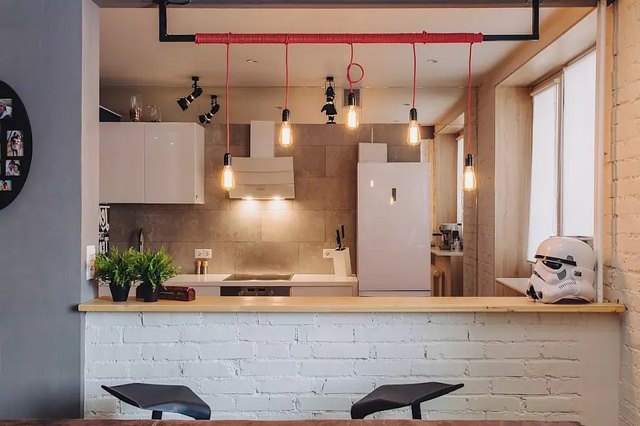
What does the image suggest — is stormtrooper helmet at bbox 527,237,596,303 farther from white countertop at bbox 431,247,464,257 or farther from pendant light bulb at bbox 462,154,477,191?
white countertop at bbox 431,247,464,257

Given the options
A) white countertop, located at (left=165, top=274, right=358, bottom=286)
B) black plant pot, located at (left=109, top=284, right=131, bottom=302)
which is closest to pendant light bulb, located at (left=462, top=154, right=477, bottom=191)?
black plant pot, located at (left=109, top=284, right=131, bottom=302)

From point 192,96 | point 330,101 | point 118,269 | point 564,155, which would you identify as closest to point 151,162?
point 192,96

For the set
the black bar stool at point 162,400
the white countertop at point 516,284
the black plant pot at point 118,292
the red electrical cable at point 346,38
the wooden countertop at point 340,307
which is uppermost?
the red electrical cable at point 346,38

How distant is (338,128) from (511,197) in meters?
1.76

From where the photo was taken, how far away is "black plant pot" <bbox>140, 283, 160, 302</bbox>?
242 cm

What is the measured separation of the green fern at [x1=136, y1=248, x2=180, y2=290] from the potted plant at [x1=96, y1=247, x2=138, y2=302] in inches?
1.3

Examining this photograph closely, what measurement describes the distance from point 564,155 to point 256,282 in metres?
2.68

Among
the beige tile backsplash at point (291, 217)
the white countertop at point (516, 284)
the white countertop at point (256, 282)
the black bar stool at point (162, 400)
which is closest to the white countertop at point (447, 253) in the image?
the beige tile backsplash at point (291, 217)

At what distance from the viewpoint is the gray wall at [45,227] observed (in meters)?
2.37

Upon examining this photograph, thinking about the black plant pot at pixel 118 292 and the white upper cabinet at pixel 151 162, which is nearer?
the black plant pot at pixel 118 292

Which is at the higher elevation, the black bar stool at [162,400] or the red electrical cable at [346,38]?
the red electrical cable at [346,38]

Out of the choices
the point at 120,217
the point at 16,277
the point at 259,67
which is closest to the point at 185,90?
the point at 259,67

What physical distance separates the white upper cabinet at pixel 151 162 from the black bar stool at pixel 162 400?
9.47 feet

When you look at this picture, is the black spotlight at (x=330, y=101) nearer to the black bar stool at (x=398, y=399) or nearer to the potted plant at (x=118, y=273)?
the potted plant at (x=118, y=273)
